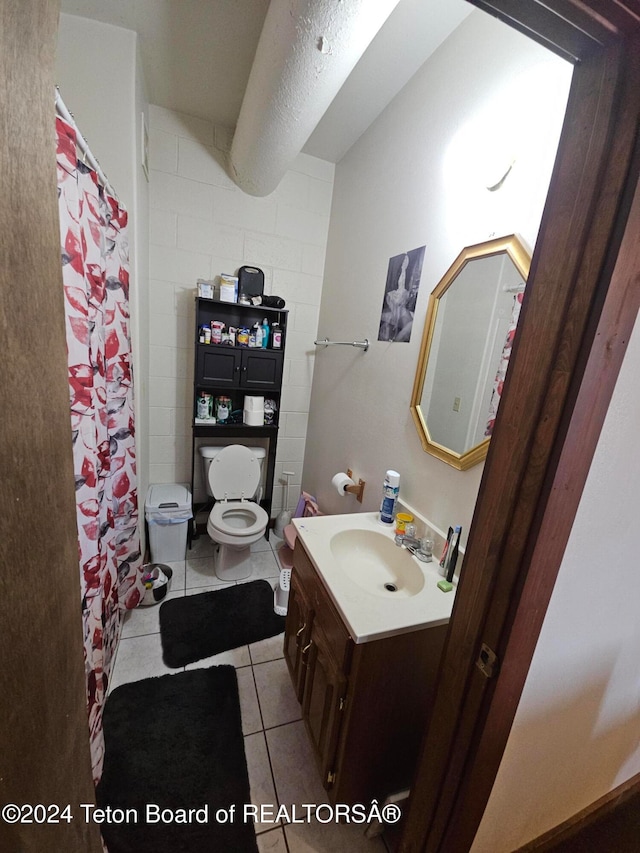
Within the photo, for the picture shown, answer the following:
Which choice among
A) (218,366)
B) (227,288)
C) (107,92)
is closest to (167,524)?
(218,366)

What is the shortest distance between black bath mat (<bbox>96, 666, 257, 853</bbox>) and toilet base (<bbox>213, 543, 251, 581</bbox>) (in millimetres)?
634

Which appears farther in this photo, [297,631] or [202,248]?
[202,248]

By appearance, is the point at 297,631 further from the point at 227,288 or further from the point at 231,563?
the point at 227,288

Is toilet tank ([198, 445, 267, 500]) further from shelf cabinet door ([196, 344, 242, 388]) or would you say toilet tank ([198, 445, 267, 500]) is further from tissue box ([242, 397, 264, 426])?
shelf cabinet door ([196, 344, 242, 388])

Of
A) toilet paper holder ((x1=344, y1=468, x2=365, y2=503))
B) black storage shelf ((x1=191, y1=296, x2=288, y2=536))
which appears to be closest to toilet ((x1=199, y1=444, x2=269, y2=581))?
black storage shelf ((x1=191, y1=296, x2=288, y2=536))

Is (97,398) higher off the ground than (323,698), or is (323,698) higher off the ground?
(97,398)

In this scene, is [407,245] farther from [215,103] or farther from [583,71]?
[215,103]

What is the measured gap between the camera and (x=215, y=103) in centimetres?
179

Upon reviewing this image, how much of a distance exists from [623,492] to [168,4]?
7.30 ft

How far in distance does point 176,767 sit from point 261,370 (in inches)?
76.7

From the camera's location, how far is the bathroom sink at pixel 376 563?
117 centimetres

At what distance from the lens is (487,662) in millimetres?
626

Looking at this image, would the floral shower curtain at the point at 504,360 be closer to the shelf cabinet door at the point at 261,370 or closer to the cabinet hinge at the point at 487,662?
the cabinet hinge at the point at 487,662

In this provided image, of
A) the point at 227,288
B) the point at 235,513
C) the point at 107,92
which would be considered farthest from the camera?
the point at 235,513
